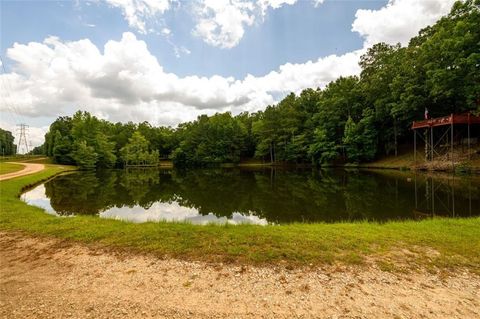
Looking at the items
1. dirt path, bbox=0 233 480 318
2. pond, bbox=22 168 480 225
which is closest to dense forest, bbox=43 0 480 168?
pond, bbox=22 168 480 225

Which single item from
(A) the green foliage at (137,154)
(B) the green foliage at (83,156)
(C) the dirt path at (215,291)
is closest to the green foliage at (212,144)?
(A) the green foliage at (137,154)

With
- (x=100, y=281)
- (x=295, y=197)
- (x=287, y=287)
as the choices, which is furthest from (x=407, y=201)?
(x=100, y=281)

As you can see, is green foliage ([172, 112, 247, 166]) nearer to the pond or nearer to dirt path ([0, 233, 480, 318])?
the pond

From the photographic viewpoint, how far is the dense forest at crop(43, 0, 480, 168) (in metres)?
27.9

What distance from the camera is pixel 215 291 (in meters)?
4.28

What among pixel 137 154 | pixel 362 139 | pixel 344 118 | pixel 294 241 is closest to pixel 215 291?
pixel 294 241

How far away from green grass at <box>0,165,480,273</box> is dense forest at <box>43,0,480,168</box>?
2804cm

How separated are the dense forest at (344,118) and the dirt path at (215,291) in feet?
103

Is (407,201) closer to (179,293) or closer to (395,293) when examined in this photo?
(395,293)

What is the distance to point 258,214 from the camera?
12.0 metres

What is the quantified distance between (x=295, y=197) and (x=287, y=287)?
38.8ft

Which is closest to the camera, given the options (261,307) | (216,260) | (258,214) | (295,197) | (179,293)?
(261,307)

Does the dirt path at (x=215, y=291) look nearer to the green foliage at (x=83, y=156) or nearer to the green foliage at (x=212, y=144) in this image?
the green foliage at (x=83, y=156)

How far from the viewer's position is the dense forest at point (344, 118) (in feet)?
91.7
